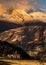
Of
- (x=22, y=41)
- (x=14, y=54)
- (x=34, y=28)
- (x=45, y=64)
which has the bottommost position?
(x=45, y=64)

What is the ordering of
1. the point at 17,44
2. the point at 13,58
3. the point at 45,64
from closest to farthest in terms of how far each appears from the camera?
the point at 45,64, the point at 13,58, the point at 17,44

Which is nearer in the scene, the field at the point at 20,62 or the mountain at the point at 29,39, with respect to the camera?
the field at the point at 20,62

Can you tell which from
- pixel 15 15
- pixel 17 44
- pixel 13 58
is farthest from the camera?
pixel 15 15

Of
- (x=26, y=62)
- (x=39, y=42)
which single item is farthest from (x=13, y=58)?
(x=39, y=42)

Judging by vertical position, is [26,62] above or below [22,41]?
below

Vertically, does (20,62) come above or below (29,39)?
below

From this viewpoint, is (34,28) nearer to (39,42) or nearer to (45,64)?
(39,42)

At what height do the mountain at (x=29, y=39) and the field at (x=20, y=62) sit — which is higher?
the mountain at (x=29, y=39)

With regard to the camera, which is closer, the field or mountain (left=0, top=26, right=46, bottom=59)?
the field

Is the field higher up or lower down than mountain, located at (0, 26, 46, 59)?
lower down

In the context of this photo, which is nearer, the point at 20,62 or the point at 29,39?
the point at 20,62

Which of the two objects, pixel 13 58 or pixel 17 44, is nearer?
pixel 13 58
